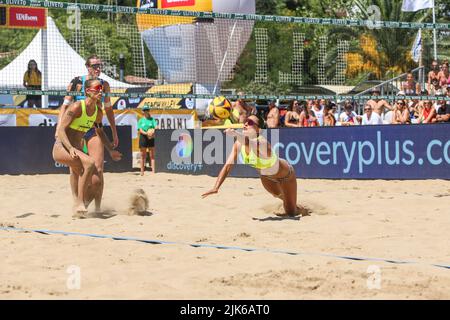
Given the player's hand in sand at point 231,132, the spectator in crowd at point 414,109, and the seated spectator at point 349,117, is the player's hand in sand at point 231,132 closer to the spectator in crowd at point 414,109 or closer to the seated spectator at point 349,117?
the spectator in crowd at point 414,109

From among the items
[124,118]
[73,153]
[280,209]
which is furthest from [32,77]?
[280,209]

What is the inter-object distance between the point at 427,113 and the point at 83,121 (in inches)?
309

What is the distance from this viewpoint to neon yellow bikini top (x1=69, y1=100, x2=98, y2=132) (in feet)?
26.4

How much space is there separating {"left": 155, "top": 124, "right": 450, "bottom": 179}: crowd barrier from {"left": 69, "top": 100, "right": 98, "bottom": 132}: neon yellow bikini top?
5842 millimetres

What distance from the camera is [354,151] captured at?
12922 mm

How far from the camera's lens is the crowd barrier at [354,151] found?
12172mm

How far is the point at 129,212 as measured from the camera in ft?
27.4

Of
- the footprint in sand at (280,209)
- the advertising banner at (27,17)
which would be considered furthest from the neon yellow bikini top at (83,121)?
the advertising banner at (27,17)

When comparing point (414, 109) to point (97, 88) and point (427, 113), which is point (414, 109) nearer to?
point (427, 113)

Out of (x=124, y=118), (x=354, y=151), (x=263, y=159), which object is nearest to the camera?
(x=263, y=159)

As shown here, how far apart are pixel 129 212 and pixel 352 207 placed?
2482 mm

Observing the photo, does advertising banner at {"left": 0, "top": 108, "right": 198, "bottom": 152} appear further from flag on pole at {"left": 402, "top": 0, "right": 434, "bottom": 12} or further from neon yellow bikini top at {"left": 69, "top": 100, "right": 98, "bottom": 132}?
neon yellow bikini top at {"left": 69, "top": 100, "right": 98, "bottom": 132}
